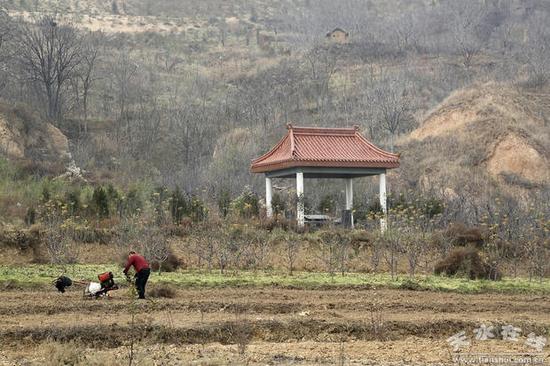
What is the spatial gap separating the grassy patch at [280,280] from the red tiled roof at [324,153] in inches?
359

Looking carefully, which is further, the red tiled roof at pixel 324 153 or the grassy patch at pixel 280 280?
the red tiled roof at pixel 324 153

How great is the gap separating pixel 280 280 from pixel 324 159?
11261 millimetres

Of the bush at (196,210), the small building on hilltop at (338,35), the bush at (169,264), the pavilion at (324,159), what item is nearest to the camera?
the bush at (169,264)

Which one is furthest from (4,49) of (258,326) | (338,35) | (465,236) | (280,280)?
(258,326)

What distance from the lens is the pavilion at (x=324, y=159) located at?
28.4 meters

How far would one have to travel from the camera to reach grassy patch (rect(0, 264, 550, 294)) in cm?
1718

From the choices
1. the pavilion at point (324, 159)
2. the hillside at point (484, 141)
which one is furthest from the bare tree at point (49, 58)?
the hillside at point (484, 141)

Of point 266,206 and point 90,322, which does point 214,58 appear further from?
point 90,322

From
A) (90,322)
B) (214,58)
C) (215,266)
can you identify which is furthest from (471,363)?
(214,58)

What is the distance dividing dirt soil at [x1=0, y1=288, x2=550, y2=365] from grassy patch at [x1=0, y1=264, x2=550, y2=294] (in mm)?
1188

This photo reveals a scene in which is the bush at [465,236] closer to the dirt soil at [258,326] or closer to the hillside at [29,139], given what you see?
the dirt soil at [258,326]

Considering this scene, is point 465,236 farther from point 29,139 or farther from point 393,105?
point 393,105

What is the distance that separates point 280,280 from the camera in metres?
17.9

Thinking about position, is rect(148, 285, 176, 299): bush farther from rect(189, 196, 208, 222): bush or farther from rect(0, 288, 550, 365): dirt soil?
rect(189, 196, 208, 222): bush
